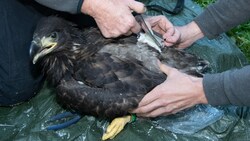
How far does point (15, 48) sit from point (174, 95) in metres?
1.61

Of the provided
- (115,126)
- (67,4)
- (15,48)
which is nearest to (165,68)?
(115,126)

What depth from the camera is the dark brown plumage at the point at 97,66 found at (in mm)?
3521

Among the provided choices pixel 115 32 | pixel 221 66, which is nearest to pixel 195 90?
pixel 115 32

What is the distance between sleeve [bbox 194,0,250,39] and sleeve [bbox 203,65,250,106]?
85 cm

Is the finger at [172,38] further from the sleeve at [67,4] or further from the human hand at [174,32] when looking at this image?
the sleeve at [67,4]

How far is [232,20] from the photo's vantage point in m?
4.03

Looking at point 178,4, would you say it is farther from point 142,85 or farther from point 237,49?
point 142,85

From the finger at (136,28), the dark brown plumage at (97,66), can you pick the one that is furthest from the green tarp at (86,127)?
the finger at (136,28)

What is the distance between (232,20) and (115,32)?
1.19 m

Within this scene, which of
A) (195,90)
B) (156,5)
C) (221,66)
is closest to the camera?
(195,90)

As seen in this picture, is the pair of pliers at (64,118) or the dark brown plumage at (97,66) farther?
the pair of pliers at (64,118)

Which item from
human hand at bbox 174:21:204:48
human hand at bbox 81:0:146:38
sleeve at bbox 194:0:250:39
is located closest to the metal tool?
human hand at bbox 81:0:146:38

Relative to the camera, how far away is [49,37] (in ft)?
11.6

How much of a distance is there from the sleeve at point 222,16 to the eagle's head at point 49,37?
1.27 m
